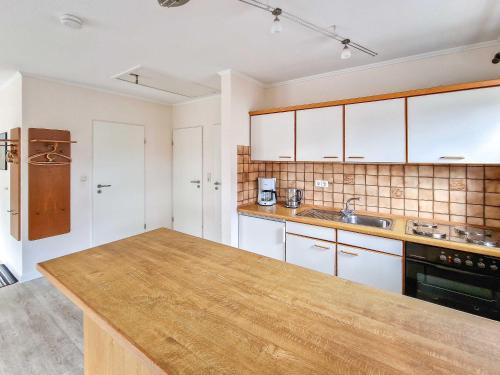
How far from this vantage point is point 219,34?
2068mm

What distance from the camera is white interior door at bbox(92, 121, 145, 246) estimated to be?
3.67 meters

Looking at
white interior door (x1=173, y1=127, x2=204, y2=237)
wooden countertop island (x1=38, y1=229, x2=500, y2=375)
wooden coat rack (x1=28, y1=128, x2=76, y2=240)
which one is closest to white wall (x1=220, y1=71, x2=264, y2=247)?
white interior door (x1=173, y1=127, x2=204, y2=237)

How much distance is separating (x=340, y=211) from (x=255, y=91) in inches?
68.0

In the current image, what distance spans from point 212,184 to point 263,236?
154 cm

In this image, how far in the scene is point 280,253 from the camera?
8.85 feet

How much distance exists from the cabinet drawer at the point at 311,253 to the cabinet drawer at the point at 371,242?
14cm

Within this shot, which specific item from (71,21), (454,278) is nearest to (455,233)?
(454,278)

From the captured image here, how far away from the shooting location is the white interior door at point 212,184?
3.97m

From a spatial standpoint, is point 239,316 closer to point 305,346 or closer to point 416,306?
point 305,346

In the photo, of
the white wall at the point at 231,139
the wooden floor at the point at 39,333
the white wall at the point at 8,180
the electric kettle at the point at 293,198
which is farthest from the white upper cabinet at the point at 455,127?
the white wall at the point at 8,180

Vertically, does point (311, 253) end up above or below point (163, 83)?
below

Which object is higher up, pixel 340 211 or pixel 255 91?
pixel 255 91

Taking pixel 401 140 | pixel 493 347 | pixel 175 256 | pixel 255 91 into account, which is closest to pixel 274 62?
pixel 255 91

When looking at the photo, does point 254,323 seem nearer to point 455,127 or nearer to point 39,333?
point 455,127
